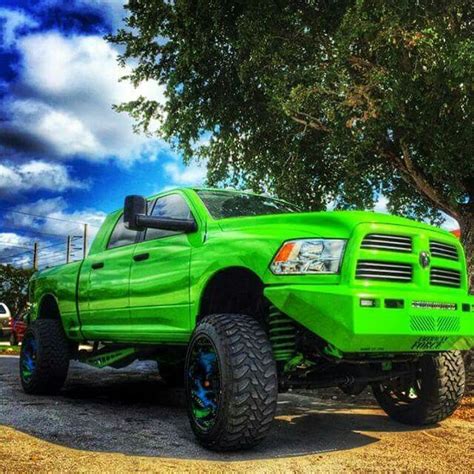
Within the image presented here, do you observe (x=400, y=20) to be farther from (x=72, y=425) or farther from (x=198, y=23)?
(x=72, y=425)

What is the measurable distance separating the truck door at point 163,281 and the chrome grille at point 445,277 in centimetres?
200

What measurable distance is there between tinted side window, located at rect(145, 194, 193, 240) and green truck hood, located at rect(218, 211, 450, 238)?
953 millimetres

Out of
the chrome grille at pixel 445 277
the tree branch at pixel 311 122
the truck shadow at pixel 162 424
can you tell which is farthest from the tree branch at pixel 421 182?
A: the chrome grille at pixel 445 277

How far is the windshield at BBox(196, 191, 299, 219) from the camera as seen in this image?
5992 millimetres

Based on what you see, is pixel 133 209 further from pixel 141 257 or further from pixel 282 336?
pixel 282 336

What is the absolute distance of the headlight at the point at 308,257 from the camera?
463 centimetres

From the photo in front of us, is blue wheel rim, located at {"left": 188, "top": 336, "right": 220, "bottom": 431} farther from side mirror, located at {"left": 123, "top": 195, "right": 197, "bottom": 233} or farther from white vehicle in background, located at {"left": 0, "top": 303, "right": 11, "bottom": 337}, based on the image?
white vehicle in background, located at {"left": 0, "top": 303, "right": 11, "bottom": 337}

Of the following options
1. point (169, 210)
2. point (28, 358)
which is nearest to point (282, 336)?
point (169, 210)

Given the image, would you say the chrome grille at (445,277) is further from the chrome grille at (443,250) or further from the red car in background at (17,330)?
the red car in background at (17,330)

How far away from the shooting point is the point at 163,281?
5.89m

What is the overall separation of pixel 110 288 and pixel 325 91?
222 inches

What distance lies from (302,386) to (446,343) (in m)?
1.20

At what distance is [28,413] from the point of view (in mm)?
6312

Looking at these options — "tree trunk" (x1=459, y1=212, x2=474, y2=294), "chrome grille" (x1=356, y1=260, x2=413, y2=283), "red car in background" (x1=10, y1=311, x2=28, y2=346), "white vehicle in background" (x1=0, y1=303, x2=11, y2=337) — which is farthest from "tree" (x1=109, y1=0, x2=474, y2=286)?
"white vehicle in background" (x1=0, y1=303, x2=11, y2=337)
